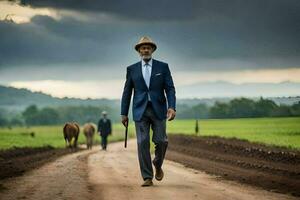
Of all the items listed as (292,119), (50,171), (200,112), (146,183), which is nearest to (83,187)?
(146,183)

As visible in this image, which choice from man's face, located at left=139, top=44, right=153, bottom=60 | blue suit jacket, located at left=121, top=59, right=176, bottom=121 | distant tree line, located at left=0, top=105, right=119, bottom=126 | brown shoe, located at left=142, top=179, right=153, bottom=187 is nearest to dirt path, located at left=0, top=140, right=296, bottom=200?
brown shoe, located at left=142, top=179, right=153, bottom=187

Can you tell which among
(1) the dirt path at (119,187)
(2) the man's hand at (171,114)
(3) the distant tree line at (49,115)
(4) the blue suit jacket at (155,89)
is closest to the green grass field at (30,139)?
(1) the dirt path at (119,187)

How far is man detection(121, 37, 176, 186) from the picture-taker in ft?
41.0

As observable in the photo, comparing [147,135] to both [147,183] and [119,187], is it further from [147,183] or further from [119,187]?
[119,187]

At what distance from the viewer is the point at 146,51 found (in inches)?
493

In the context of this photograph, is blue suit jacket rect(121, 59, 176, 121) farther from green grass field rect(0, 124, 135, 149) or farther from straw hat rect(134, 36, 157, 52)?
green grass field rect(0, 124, 135, 149)

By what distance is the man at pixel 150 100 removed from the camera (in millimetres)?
12508

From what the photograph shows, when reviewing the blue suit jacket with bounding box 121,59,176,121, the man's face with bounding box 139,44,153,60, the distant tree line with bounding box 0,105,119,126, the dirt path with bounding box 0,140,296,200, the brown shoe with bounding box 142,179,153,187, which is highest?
the distant tree line with bounding box 0,105,119,126

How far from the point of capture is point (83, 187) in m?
11.9

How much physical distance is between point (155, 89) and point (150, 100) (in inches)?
9.5

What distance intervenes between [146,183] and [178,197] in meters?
1.87

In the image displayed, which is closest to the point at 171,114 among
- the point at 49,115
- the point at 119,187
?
the point at 119,187

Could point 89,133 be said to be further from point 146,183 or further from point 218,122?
point 146,183

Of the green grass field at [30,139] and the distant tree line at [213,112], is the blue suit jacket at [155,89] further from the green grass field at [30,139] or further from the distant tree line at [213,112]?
the green grass field at [30,139]
